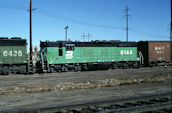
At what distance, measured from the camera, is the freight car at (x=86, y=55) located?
25266mm

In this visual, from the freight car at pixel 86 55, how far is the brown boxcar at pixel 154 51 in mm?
1821

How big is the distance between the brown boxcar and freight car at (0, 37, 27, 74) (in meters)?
17.7

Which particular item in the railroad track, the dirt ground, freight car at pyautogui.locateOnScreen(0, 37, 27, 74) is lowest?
the dirt ground

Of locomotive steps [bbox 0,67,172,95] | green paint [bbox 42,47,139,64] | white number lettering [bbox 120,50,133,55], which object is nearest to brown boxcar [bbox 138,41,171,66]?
green paint [bbox 42,47,139,64]

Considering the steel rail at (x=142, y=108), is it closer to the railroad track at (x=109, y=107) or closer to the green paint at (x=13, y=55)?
the railroad track at (x=109, y=107)

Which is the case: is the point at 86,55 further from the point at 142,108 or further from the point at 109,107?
the point at 142,108

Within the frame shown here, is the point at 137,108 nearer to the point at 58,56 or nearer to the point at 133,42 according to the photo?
the point at 58,56

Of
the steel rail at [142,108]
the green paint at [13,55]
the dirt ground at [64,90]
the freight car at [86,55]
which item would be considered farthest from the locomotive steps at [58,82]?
the steel rail at [142,108]

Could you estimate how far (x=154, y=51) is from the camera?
3262cm

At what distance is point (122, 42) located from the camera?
99.9 feet

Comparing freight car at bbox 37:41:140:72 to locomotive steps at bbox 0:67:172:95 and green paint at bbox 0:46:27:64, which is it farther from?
locomotive steps at bbox 0:67:172:95

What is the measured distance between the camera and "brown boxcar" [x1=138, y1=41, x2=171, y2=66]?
106ft

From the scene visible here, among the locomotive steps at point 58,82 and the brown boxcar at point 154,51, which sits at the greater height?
the brown boxcar at point 154,51

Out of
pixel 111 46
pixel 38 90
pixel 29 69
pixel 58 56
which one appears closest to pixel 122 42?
pixel 111 46
